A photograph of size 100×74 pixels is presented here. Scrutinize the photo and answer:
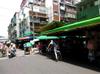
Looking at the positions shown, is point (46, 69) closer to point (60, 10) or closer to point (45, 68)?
point (45, 68)

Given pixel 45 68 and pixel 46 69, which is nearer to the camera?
pixel 46 69

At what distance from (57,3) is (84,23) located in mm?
49767

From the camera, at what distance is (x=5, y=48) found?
26750 mm

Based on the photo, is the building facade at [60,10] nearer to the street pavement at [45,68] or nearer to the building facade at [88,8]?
the building facade at [88,8]

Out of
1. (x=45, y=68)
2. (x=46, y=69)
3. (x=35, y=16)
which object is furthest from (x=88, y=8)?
(x=35, y=16)

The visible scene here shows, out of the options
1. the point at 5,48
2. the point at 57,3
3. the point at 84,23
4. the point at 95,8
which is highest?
the point at 57,3

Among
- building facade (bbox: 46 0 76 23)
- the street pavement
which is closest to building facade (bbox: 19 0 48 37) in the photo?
building facade (bbox: 46 0 76 23)

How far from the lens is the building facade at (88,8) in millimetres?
32312

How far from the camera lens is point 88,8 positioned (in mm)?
34500

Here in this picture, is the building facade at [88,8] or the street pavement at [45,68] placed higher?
the building facade at [88,8]

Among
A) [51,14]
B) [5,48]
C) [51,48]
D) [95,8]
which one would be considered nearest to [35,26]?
[51,14]

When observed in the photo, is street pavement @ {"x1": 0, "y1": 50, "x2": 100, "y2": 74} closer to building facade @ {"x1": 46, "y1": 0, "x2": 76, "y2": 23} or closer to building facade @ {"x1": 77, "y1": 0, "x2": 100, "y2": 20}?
building facade @ {"x1": 77, "y1": 0, "x2": 100, "y2": 20}

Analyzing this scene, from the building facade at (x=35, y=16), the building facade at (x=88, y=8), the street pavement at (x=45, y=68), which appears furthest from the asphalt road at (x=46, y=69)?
the building facade at (x=35, y=16)

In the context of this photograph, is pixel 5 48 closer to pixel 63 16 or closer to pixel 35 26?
pixel 35 26
